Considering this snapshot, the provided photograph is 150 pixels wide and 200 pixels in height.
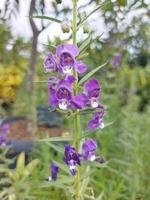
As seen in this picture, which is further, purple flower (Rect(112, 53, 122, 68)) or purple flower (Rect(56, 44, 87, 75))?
purple flower (Rect(112, 53, 122, 68))

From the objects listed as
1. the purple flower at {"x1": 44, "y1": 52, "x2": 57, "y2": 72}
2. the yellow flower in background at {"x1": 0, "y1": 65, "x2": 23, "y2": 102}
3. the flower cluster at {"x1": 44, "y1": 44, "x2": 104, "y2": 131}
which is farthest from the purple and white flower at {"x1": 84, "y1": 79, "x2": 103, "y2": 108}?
the yellow flower in background at {"x1": 0, "y1": 65, "x2": 23, "y2": 102}

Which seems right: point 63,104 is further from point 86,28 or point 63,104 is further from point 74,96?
point 86,28

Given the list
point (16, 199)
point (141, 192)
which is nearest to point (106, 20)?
point (141, 192)

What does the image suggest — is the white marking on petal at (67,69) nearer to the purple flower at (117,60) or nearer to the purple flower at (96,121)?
the purple flower at (96,121)

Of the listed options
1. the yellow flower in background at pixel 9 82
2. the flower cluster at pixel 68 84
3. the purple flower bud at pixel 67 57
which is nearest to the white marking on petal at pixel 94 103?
the flower cluster at pixel 68 84

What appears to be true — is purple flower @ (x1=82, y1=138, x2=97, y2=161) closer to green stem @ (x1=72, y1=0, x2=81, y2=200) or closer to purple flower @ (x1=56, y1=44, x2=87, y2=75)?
green stem @ (x1=72, y1=0, x2=81, y2=200)

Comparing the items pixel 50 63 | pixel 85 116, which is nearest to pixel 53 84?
pixel 50 63

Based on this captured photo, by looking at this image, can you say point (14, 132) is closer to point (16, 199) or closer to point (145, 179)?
point (145, 179)
